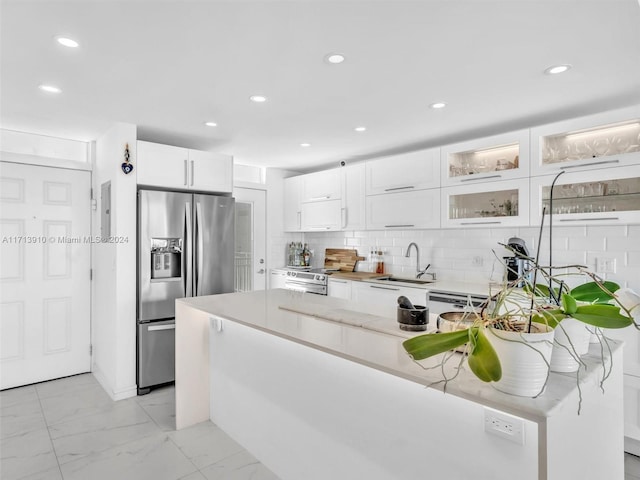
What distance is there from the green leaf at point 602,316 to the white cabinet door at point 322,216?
3.56m

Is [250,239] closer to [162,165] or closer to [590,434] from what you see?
[162,165]

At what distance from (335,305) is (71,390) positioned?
9.14 feet

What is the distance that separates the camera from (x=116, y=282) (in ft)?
10.7

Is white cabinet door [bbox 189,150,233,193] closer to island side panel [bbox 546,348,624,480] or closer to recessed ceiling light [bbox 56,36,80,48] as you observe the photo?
recessed ceiling light [bbox 56,36,80,48]

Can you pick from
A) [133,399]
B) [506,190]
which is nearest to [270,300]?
[133,399]

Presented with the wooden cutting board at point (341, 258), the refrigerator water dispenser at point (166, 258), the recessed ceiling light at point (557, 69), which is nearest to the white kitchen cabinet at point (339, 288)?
the wooden cutting board at point (341, 258)

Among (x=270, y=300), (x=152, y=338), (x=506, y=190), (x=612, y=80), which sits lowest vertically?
(x=152, y=338)

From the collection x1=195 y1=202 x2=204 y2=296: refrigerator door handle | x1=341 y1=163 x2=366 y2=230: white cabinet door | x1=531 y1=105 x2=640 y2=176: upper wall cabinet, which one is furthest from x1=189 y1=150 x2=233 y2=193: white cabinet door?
x1=531 y1=105 x2=640 y2=176: upper wall cabinet

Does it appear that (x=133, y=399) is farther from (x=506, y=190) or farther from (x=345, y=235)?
(x=506, y=190)

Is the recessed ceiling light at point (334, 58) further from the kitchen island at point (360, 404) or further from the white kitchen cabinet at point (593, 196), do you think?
the white kitchen cabinet at point (593, 196)

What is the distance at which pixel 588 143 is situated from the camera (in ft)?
9.18

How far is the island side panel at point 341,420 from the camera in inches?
49.7

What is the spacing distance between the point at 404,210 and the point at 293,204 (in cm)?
180

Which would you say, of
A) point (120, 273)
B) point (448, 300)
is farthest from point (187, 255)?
point (448, 300)
